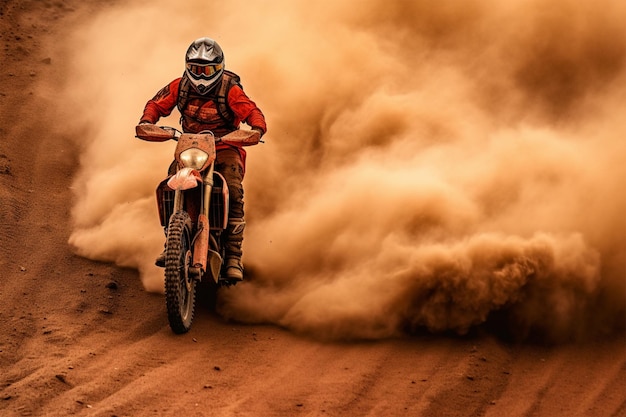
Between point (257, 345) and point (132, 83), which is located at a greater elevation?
point (132, 83)

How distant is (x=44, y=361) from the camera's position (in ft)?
20.8

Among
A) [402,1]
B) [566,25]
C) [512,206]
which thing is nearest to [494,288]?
[512,206]

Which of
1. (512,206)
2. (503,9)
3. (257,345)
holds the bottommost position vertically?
(257,345)

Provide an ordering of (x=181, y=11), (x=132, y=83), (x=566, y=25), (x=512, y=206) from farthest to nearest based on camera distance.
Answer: (x=181, y=11)
(x=132, y=83)
(x=566, y=25)
(x=512, y=206)

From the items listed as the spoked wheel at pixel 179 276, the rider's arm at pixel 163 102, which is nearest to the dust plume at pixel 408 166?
the spoked wheel at pixel 179 276

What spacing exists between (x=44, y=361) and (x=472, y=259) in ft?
10.9

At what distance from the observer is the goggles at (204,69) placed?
750cm

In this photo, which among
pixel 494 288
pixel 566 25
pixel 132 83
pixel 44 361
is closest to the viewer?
pixel 44 361

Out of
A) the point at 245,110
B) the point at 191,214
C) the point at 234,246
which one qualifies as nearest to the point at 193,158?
the point at 191,214

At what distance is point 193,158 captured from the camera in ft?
23.4

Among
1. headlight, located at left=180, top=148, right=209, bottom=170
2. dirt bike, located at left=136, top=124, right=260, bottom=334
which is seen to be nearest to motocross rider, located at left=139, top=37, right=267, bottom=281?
dirt bike, located at left=136, top=124, right=260, bottom=334

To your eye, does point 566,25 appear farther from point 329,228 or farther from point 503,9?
point 329,228

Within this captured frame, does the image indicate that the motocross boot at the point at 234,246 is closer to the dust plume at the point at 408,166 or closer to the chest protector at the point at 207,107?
the dust plume at the point at 408,166

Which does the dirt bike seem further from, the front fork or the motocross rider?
the motocross rider
